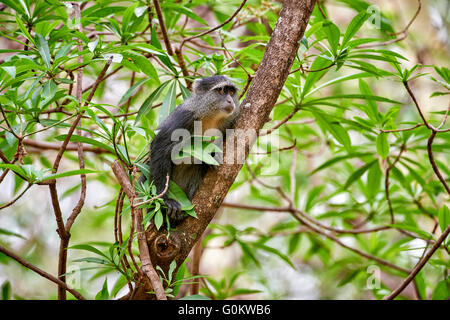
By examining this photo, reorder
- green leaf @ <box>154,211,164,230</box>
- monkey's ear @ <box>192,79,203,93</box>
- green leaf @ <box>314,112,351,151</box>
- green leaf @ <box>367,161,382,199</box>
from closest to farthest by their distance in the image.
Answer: green leaf @ <box>154,211,164,230</box>
green leaf @ <box>314,112,351,151</box>
monkey's ear @ <box>192,79,203,93</box>
green leaf @ <box>367,161,382,199</box>

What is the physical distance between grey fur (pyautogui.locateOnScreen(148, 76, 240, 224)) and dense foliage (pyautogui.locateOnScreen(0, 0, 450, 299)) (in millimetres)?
140

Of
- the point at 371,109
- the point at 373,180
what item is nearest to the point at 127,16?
the point at 371,109

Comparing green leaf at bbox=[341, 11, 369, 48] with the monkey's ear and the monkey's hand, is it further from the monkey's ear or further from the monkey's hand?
the monkey's hand

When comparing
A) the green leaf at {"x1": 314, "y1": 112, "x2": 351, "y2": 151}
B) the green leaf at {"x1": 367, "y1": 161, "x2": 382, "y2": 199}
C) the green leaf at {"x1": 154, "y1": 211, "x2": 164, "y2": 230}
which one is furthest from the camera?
the green leaf at {"x1": 367, "y1": 161, "x2": 382, "y2": 199}

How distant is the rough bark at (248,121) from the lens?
2943 millimetres

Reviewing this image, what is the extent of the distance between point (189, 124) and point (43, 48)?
1.49 m

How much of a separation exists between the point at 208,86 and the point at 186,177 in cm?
92

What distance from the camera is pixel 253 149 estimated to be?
4.90 meters

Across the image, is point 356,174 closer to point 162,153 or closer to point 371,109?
point 371,109

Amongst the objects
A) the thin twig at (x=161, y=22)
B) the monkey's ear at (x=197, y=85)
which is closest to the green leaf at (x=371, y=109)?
the monkey's ear at (x=197, y=85)

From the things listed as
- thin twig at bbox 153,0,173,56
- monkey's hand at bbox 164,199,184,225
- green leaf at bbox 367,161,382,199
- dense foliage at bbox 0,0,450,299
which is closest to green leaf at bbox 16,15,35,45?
dense foliage at bbox 0,0,450,299

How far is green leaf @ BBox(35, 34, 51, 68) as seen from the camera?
119 inches

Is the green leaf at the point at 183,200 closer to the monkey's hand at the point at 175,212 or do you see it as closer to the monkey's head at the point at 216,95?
the monkey's hand at the point at 175,212

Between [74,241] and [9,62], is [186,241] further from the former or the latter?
[74,241]
